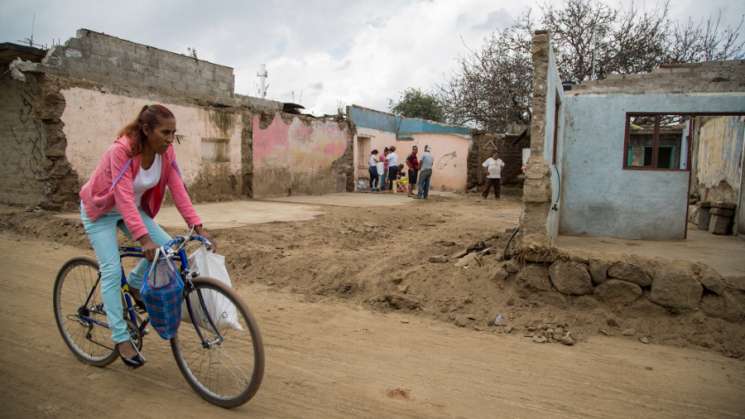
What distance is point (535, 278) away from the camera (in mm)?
4980

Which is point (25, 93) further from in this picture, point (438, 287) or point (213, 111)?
point (438, 287)

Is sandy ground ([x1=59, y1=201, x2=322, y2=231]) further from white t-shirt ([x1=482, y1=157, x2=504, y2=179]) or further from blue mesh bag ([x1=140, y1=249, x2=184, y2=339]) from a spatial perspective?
white t-shirt ([x1=482, y1=157, x2=504, y2=179])

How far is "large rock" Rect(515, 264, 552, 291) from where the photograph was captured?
496 centimetres

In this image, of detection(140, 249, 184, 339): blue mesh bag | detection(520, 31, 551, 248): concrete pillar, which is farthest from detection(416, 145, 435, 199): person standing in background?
detection(140, 249, 184, 339): blue mesh bag

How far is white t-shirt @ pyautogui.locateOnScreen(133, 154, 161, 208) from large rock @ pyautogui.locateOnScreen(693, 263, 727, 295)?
467 centimetres

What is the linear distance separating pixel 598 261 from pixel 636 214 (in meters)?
2.81

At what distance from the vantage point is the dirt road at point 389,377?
286 cm

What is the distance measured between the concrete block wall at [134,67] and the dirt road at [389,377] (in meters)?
7.80

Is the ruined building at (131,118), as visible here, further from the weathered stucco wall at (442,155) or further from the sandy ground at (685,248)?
the sandy ground at (685,248)

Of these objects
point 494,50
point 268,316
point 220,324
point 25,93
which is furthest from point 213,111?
point 494,50

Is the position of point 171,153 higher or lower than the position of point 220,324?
higher

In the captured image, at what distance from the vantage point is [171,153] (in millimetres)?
3174

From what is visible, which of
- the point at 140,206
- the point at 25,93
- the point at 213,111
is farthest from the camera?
the point at 213,111

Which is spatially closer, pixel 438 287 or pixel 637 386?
pixel 637 386
